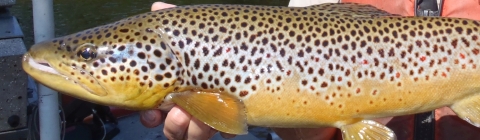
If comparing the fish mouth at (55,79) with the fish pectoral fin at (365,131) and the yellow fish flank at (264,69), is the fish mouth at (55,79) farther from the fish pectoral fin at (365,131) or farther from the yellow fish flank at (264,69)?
the fish pectoral fin at (365,131)

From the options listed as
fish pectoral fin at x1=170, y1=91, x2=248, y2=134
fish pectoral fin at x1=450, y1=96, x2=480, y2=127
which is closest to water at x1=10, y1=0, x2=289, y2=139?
fish pectoral fin at x1=170, y1=91, x2=248, y2=134

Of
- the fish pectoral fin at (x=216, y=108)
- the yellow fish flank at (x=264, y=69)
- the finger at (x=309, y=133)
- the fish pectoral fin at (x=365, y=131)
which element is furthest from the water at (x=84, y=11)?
the fish pectoral fin at (x=365, y=131)

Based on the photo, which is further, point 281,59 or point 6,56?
point 6,56

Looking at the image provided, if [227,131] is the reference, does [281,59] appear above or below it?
above

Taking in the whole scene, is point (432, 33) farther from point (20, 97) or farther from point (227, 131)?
point (20, 97)

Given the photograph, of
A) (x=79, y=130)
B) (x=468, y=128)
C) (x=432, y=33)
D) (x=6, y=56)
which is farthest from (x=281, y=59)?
(x=79, y=130)

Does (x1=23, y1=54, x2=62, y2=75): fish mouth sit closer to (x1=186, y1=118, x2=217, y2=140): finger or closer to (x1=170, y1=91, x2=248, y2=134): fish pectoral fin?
(x1=170, y1=91, x2=248, y2=134): fish pectoral fin

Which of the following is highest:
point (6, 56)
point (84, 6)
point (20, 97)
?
point (6, 56)

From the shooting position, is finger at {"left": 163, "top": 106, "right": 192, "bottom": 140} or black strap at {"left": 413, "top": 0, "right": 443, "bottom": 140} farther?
black strap at {"left": 413, "top": 0, "right": 443, "bottom": 140}
